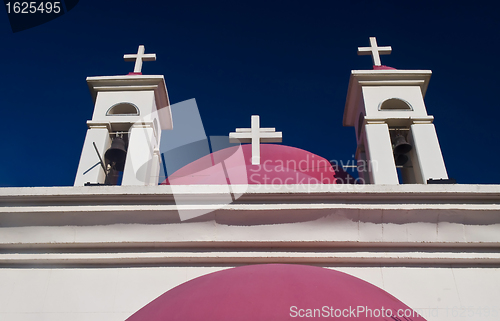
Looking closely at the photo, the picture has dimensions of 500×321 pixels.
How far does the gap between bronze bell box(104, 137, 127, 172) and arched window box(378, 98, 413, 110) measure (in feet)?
12.3

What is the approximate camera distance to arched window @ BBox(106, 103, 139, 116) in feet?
21.0

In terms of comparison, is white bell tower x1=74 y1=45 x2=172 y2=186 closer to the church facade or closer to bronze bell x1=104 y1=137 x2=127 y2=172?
bronze bell x1=104 y1=137 x2=127 y2=172

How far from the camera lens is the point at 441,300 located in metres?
3.96

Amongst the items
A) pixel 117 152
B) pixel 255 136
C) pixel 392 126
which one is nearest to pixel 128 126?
pixel 117 152

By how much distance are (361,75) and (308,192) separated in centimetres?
306

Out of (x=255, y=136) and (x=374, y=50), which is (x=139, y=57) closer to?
(x=255, y=136)

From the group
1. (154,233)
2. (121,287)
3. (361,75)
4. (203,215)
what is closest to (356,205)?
(203,215)

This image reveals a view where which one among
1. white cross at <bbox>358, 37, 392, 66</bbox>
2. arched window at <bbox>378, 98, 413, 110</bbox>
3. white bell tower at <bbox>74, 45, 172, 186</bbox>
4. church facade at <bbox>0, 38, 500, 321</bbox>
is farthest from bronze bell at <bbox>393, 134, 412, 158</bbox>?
white bell tower at <bbox>74, 45, 172, 186</bbox>

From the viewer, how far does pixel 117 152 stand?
5.86 metres

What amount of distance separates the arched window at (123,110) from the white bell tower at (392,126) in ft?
11.2

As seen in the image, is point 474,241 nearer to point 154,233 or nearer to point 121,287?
point 154,233

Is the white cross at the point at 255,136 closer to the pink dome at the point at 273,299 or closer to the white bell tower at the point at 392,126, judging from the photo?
the white bell tower at the point at 392,126

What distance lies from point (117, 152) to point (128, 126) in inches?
21.1

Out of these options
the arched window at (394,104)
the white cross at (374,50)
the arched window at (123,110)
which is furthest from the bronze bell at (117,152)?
the white cross at (374,50)
